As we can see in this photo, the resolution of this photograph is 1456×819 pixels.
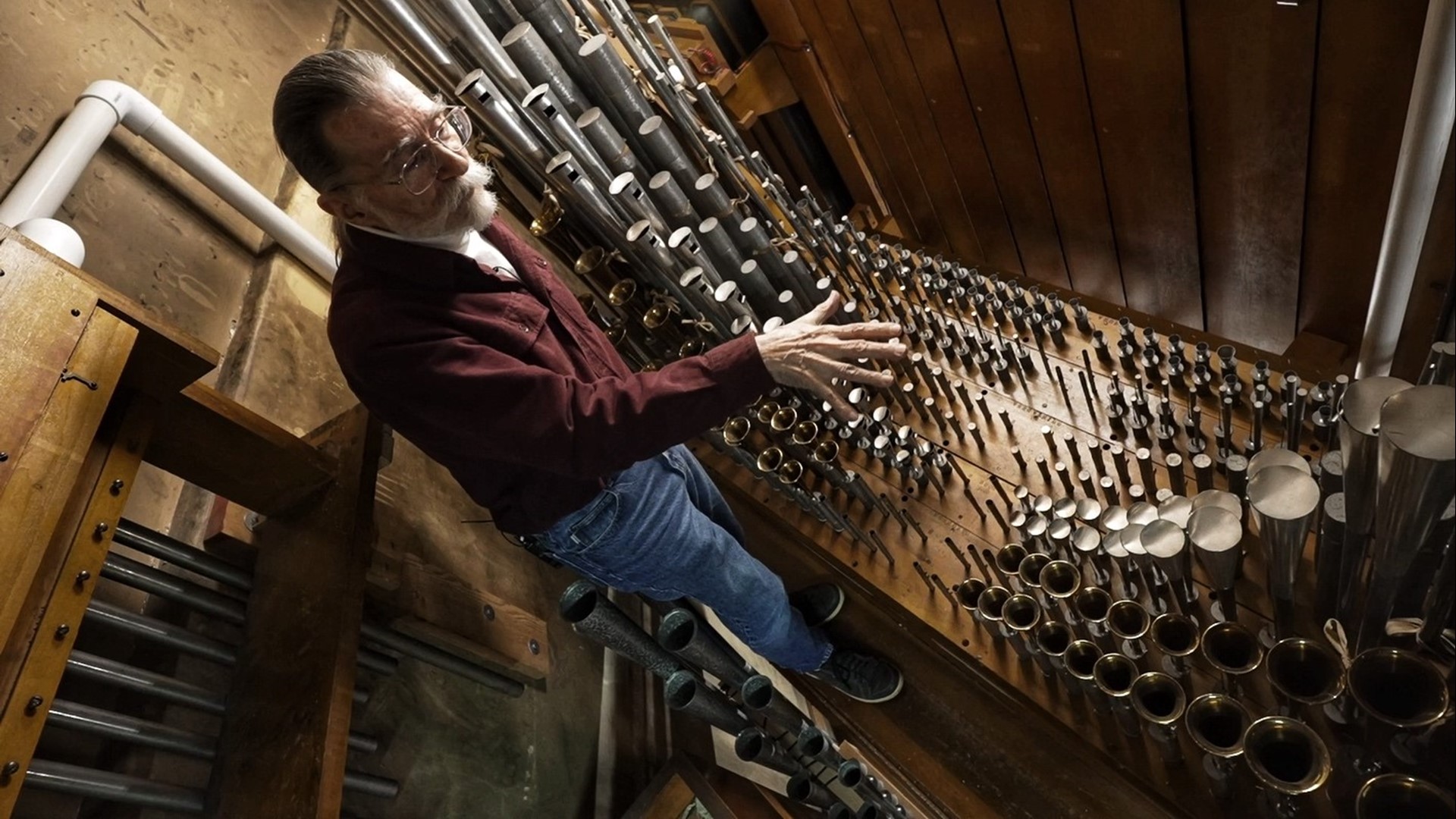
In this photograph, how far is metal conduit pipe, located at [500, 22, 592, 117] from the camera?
2.11 metres

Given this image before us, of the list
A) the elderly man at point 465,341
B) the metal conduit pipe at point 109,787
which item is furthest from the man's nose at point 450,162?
the metal conduit pipe at point 109,787

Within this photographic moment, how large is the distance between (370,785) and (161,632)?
1.96 feet

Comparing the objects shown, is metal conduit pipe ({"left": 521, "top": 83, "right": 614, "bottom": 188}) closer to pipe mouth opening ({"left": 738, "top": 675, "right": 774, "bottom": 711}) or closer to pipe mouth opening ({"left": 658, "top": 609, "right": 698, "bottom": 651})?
pipe mouth opening ({"left": 658, "top": 609, "right": 698, "bottom": 651})

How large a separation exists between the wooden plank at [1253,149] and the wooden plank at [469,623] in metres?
2.74

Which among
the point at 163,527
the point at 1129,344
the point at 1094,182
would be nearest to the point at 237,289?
the point at 163,527

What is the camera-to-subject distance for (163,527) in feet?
6.38

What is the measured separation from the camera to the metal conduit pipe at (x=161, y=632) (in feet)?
5.10

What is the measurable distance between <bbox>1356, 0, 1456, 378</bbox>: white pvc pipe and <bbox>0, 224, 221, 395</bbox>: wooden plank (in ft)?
7.48

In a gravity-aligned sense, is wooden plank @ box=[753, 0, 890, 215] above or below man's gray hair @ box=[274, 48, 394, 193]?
below

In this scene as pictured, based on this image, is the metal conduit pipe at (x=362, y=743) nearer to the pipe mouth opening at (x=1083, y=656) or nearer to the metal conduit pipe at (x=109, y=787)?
the metal conduit pipe at (x=109, y=787)

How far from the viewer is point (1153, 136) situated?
2791 millimetres

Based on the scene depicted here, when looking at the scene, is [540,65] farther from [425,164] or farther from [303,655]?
[303,655]

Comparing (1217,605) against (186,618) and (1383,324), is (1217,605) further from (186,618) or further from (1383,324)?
(186,618)

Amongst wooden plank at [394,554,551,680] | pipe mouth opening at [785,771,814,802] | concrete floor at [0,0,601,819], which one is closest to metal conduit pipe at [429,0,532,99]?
concrete floor at [0,0,601,819]
